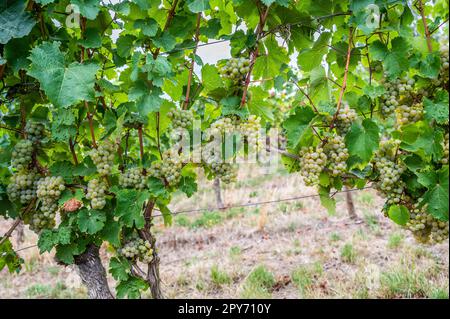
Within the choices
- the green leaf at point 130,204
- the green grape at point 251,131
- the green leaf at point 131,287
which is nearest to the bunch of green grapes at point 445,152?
the green grape at point 251,131

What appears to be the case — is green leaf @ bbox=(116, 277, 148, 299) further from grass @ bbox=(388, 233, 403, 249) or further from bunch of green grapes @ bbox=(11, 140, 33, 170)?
grass @ bbox=(388, 233, 403, 249)

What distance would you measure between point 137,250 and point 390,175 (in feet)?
3.67

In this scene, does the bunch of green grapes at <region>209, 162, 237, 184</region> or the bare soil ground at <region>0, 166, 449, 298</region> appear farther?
the bare soil ground at <region>0, 166, 449, 298</region>

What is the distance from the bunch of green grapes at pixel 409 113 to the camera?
141 cm

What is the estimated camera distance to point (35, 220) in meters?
1.80

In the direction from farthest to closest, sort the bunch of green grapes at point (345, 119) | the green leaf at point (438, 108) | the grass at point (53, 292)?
1. the grass at point (53, 292)
2. the bunch of green grapes at point (345, 119)
3. the green leaf at point (438, 108)

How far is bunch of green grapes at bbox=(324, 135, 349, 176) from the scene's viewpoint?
150 cm

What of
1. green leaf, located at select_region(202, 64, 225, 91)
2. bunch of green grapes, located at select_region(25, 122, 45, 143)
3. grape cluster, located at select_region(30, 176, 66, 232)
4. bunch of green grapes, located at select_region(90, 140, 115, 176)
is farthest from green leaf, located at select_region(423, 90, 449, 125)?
bunch of green grapes, located at select_region(25, 122, 45, 143)

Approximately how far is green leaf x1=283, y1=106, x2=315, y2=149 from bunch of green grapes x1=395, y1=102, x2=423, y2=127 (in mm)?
311

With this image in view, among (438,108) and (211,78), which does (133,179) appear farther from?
(438,108)

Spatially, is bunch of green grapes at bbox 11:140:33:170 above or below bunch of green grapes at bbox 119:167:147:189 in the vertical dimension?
above

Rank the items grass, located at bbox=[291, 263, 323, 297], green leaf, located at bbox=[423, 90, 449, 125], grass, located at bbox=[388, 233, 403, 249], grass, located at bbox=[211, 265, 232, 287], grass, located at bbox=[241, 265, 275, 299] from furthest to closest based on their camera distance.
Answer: grass, located at bbox=[388, 233, 403, 249]
grass, located at bbox=[211, 265, 232, 287]
grass, located at bbox=[291, 263, 323, 297]
grass, located at bbox=[241, 265, 275, 299]
green leaf, located at bbox=[423, 90, 449, 125]

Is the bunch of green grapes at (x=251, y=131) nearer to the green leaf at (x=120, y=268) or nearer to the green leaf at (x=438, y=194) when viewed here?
the green leaf at (x=438, y=194)

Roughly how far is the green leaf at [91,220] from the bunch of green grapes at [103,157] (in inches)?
7.7
